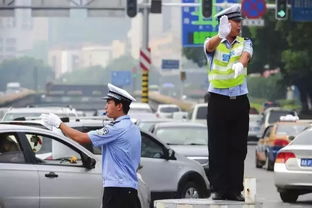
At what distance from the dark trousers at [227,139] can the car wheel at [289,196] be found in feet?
33.3

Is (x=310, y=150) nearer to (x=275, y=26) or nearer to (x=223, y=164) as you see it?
(x=223, y=164)

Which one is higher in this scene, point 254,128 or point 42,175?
point 42,175

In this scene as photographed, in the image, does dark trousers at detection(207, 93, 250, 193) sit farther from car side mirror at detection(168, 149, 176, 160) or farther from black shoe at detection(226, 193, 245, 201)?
car side mirror at detection(168, 149, 176, 160)

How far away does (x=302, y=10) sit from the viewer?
4525cm

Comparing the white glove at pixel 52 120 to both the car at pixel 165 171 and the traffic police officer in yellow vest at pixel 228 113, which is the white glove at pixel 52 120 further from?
the car at pixel 165 171

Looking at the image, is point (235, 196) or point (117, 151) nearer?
point (235, 196)

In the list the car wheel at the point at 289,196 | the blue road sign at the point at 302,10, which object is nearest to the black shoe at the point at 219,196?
the car wheel at the point at 289,196

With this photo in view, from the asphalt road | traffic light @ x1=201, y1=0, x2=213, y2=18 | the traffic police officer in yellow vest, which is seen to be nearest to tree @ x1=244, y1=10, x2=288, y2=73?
traffic light @ x1=201, y1=0, x2=213, y2=18

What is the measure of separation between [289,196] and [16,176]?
8.09m

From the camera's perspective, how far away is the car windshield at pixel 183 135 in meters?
22.6

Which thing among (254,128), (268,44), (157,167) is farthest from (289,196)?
(268,44)

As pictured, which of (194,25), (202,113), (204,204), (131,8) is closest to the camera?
(204,204)

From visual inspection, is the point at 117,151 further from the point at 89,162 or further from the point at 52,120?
the point at 89,162

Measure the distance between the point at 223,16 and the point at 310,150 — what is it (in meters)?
9.85
